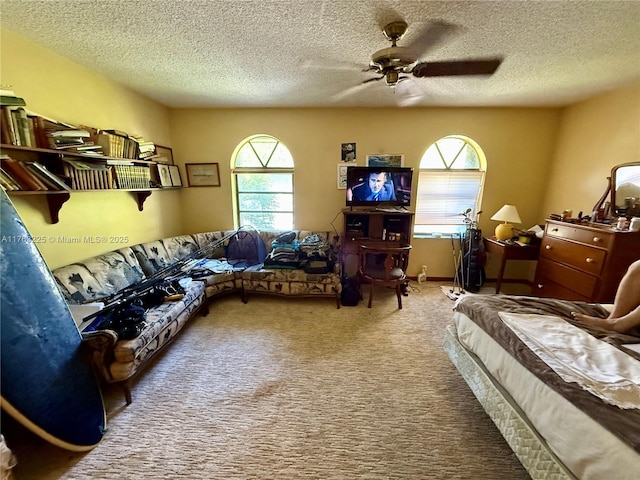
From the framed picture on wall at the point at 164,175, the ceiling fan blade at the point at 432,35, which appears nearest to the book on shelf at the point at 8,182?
the framed picture on wall at the point at 164,175

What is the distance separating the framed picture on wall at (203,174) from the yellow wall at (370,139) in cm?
7

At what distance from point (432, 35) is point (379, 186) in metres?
1.74

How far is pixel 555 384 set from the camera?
98 centimetres

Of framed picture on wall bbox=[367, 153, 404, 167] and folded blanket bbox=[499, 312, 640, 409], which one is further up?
framed picture on wall bbox=[367, 153, 404, 167]

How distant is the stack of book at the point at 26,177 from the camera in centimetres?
154

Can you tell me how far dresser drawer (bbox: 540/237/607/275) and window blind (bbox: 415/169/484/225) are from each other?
1.09m

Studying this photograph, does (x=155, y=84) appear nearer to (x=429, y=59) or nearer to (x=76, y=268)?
(x=76, y=268)

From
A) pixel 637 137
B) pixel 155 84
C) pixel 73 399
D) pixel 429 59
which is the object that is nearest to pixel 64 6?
pixel 155 84

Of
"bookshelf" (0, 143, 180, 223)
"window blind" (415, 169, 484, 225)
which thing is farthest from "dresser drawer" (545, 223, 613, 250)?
"bookshelf" (0, 143, 180, 223)

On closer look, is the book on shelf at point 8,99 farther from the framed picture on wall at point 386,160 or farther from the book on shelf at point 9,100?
the framed picture on wall at point 386,160

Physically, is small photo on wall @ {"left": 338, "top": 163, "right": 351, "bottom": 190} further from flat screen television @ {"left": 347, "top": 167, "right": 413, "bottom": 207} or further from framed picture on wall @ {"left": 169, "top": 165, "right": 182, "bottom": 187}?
framed picture on wall @ {"left": 169, "top": 165, "right": 182, "bottom": 187}

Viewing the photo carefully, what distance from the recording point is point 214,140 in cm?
346

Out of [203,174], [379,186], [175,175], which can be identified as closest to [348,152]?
[379,186]

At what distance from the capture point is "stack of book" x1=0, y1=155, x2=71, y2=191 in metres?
1.54
